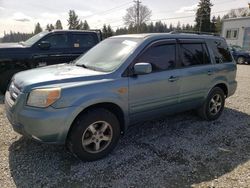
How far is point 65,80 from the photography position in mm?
3311

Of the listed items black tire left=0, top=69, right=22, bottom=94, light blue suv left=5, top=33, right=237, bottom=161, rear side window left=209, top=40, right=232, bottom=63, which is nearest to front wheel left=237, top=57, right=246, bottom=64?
rear side window left=209, top=40, right=232, bottom=63

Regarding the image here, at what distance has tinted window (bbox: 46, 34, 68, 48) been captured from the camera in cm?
777

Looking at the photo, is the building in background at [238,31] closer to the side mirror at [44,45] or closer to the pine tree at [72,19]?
the side mirror at [44,45]

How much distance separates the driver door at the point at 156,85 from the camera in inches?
151

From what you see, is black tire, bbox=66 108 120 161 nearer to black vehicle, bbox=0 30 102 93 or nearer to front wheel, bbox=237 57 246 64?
black vehicle, bbox=0 30 102 93

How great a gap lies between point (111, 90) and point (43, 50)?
4.78 m

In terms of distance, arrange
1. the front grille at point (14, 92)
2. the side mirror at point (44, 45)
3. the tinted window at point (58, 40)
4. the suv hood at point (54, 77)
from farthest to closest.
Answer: the tinted window at point (58, 40) < the side mirror at point (44, 45) < the front grille at point (14, 92) < the suv hood at point (54, 77)

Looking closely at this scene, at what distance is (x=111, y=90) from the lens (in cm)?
350

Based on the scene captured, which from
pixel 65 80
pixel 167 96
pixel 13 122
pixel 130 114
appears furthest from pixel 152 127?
pixel 13 122

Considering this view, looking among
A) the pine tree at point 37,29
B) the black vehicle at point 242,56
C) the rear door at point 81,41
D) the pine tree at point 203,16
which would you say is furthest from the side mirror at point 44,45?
the pine tree at point 37,29

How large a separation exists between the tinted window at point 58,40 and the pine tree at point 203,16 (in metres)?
45.5

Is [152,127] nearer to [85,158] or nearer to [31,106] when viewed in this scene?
[85,158]

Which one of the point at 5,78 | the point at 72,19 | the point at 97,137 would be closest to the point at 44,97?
the point at 97,137

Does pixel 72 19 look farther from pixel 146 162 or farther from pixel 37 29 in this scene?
pixel 146 162
